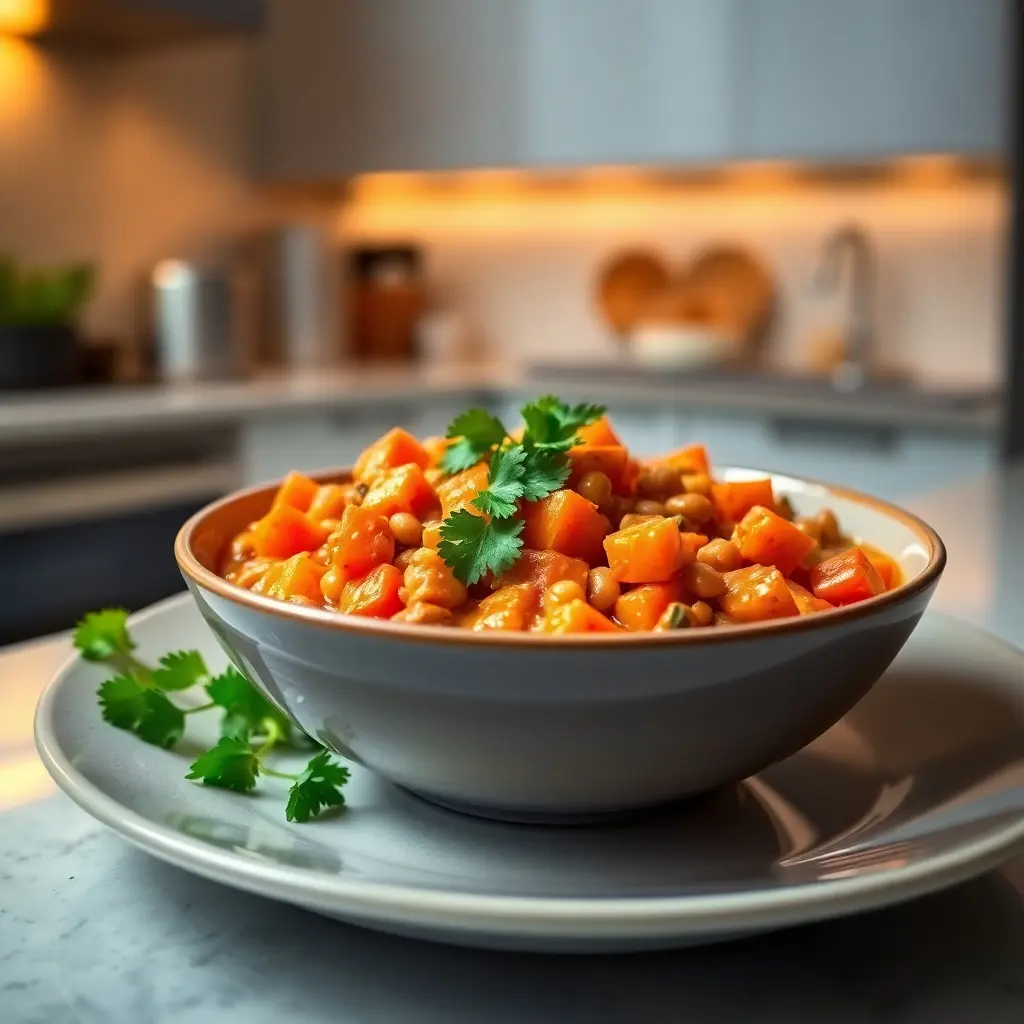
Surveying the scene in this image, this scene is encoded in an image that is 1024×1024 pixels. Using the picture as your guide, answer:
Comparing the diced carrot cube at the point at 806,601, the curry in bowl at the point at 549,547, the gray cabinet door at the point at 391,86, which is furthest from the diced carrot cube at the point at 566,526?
the gray cabinet door at the point at 391,86

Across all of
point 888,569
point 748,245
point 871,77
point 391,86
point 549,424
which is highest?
point 391,86

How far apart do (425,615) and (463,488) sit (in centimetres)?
12

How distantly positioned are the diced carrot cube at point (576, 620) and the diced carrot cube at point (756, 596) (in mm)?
71

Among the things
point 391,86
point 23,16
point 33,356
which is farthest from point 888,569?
point 391,86

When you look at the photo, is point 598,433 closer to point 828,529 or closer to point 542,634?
point 828,529

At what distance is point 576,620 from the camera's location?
64 cm

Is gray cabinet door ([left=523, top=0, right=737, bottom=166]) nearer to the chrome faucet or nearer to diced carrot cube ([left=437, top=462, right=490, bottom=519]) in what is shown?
the chrome faucet

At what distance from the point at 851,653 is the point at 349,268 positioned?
3754 mm

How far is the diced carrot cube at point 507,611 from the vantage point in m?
0.67

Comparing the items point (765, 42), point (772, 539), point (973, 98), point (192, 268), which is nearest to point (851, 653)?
point (772, 539)

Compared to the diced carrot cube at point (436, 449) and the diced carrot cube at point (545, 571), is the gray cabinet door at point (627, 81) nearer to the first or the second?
the diced carrot cube at point (436, 449)

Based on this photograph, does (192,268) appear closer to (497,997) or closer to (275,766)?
(275,766)

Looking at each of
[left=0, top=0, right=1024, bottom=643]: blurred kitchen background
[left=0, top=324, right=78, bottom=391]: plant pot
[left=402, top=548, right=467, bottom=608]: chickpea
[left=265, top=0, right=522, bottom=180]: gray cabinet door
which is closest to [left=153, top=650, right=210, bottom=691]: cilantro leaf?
[left=402, top=548, right=467, bottom=608]: chickpea

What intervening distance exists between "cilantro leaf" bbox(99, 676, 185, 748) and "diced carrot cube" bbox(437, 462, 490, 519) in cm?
20
